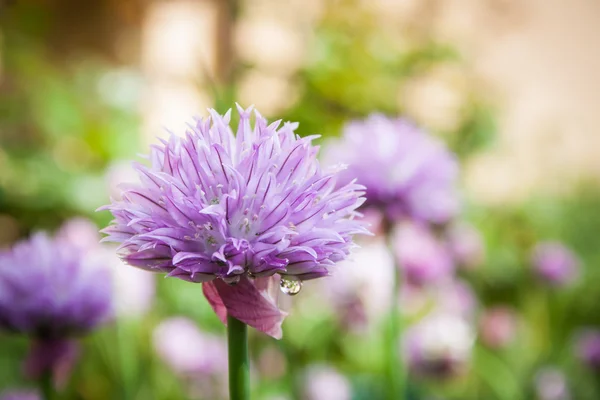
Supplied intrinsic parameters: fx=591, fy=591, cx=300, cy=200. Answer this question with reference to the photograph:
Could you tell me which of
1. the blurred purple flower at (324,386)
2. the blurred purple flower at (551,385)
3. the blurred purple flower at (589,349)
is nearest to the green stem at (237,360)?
the blurred purple flower at (324,386)

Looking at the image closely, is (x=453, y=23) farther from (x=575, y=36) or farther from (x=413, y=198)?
(x=413, y=198)

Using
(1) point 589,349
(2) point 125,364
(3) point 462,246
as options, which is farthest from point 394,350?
(1) point 589,349

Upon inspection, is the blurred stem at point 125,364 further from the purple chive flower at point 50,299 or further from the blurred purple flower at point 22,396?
the purple chive flower at point 50,299

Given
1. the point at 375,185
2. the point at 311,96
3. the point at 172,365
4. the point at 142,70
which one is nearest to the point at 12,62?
the point at 142,70

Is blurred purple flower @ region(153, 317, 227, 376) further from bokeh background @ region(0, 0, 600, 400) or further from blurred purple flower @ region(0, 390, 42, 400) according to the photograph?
blurred purple flower @ region(0, 390, 42, 400)

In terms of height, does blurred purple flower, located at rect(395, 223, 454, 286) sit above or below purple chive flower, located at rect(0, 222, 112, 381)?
above

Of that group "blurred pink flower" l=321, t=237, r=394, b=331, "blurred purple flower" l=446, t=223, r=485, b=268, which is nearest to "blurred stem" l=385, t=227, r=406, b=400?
"blurred pink flower" l=321, t=237, r=394, b=331
